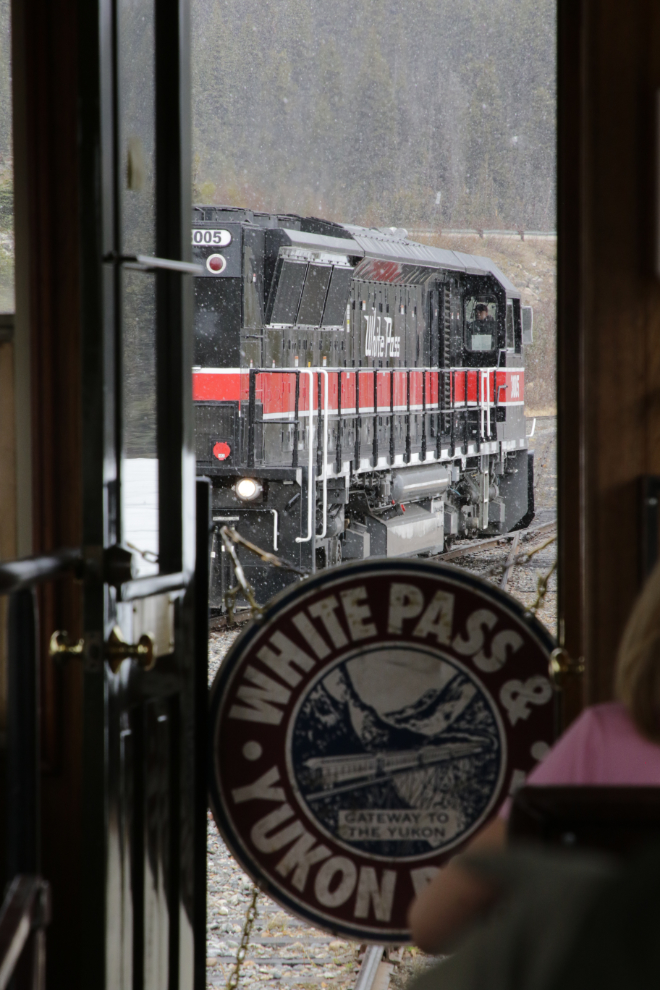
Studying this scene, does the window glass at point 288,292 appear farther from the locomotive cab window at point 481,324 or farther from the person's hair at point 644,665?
the person's hair at point 644,665

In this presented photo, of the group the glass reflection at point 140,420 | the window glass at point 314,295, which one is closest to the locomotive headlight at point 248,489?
the window glass at point 314,295

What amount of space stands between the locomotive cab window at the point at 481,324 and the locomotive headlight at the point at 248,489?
4.09 m

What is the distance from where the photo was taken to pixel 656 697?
920 mm

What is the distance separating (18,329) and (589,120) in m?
0.96

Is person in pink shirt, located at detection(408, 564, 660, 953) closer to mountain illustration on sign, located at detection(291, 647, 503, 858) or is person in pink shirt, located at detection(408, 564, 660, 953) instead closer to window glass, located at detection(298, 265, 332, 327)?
mountain illustration on sign, located at detection(291, 647, 503, 858)

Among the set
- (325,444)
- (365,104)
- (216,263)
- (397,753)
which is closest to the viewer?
(397,753)

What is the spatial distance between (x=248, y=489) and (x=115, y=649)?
5818 mm

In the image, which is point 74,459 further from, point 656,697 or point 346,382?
point 346,382

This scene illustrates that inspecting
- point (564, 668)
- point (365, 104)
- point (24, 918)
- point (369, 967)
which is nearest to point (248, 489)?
point (369, 967)

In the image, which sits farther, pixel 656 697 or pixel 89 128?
pixel 89 128

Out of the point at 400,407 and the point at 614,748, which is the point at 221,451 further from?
the point at 614,748

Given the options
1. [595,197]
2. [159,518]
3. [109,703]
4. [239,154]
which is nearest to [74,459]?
[159,518]

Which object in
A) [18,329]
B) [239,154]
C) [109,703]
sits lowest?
[109,703]

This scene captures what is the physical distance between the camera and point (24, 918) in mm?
1168
